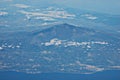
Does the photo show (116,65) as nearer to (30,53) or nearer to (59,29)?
(30,53)

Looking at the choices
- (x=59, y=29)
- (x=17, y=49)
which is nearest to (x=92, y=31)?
(x=59, y=29)

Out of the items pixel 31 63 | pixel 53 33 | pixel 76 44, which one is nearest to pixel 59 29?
pixel 53 33

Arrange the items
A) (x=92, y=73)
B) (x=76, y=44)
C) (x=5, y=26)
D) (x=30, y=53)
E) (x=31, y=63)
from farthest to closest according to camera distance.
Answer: (x=5, y=26) → (x=76, y=44) → (x=30, y=53) → (x=31, y=63) → (x=92, y=73)

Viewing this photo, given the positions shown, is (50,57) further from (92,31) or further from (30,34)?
(92,31)

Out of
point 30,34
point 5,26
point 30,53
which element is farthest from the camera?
point 5,26

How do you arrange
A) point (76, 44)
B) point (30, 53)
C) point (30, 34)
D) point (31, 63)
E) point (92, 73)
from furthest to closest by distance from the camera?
1. point (30, 34)
2. point (76, 44)
3. point (30, 53)
4. point (31, 63)
5. point (92, 73)

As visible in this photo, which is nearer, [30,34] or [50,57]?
[50,57]

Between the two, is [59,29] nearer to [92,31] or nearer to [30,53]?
[92,31]

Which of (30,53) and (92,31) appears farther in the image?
(92,31)

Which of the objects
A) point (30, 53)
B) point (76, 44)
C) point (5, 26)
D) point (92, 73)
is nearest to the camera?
point (92, 73)
